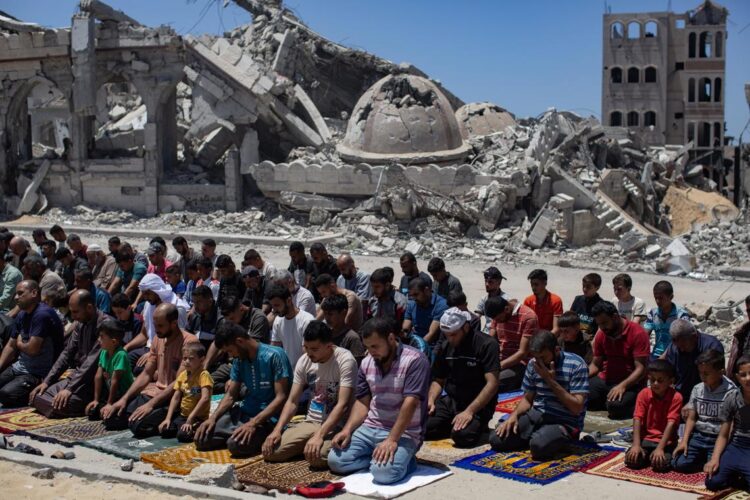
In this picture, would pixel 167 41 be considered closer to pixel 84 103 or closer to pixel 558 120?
pixel 84 103

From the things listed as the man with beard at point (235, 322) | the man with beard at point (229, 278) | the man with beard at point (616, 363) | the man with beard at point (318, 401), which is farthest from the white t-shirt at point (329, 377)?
the man with beard at point (229, 278)

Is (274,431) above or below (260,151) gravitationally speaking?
below

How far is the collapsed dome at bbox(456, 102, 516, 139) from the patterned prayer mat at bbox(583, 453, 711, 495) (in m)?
21.4

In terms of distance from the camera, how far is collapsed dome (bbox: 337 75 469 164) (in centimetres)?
2186

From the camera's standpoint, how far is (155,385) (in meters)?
7.96

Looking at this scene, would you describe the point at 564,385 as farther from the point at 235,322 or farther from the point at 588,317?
the point at 235,322

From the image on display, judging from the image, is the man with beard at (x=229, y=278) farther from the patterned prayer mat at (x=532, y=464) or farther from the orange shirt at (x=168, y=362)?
the patterned prayer mat at (x=532, y=464)

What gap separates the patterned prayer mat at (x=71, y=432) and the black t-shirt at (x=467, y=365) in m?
2.91

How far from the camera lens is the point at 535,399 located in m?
6.97

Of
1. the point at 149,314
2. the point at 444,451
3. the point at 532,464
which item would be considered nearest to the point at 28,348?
the point at 149,314

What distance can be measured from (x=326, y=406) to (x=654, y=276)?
10607 mm

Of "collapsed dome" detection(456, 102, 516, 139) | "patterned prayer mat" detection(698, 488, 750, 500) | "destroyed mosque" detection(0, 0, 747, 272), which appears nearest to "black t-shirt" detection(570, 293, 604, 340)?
"patterned prayer mat" detection(698, 488, 750, 500)

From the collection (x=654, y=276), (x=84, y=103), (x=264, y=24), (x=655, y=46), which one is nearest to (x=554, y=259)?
(x=654, y=276)

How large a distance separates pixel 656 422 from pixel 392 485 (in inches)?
79.2
